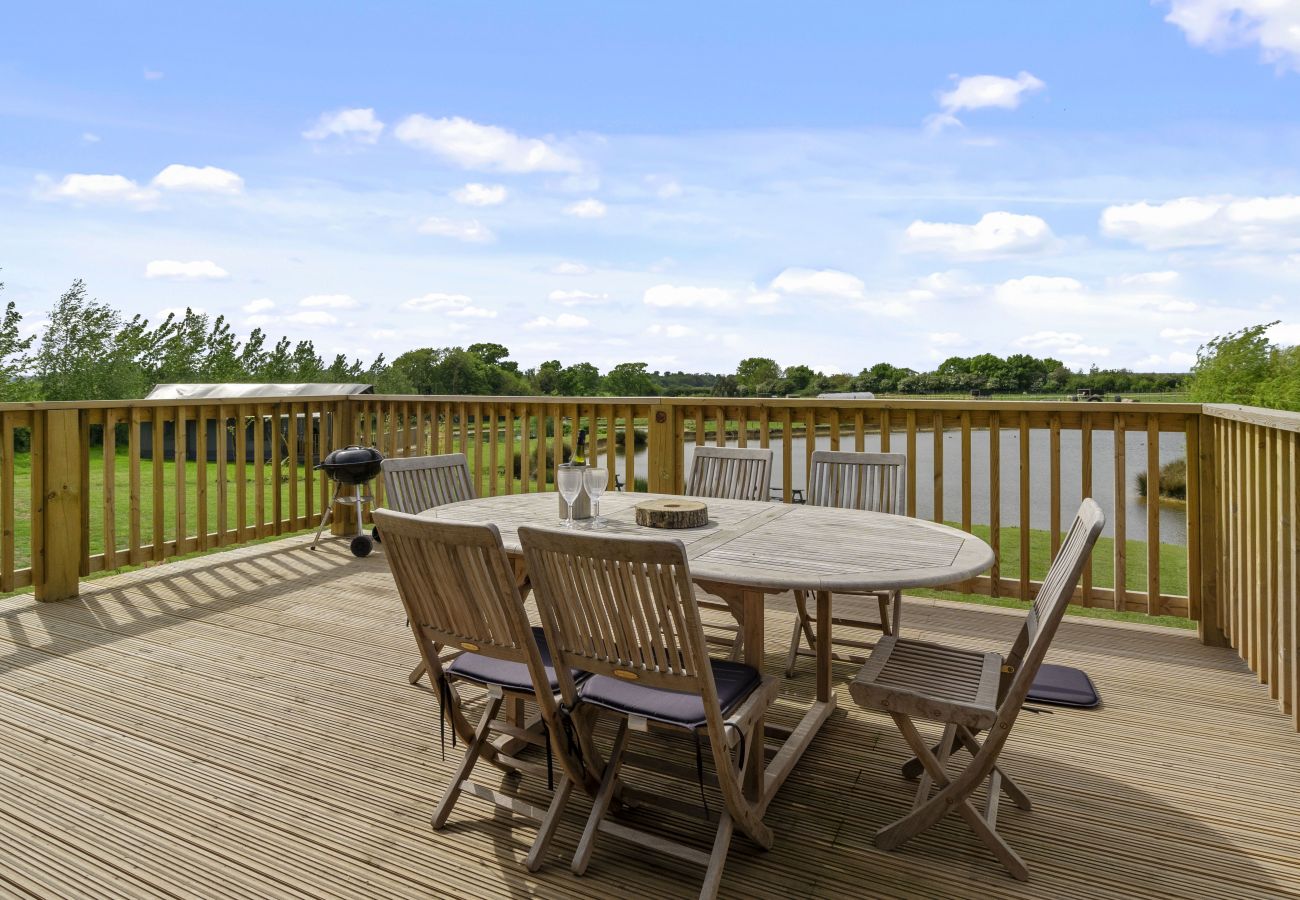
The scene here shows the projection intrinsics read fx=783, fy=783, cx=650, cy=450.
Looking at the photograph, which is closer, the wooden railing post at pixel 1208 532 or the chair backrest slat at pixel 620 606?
the chair backrest slat at pixel 620 606

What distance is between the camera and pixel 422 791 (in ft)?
7.88

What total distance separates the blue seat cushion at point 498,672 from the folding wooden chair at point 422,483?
103 centimetres

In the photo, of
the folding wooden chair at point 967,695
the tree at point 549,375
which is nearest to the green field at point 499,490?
the folding wooden chair at point 967,695

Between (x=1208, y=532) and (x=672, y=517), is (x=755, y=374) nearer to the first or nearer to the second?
(x=1208, y=532)

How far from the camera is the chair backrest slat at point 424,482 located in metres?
3.24

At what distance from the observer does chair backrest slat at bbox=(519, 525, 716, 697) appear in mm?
1661

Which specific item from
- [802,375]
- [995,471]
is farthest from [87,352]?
[995,471]

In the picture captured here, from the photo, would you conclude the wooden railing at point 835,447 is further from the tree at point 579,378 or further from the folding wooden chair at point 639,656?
the tree at point 579,378

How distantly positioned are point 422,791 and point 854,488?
2180 millimetres

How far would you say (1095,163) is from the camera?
88.2 feet

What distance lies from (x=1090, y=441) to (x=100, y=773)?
4417 mm

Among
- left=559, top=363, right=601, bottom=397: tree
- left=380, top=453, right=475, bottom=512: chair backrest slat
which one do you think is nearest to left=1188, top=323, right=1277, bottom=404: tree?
left=559, top=363, right=601, bottom=397: tree

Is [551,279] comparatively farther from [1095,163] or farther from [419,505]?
[419,505]

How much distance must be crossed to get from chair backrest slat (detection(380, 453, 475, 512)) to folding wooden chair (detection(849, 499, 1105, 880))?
1.98m
